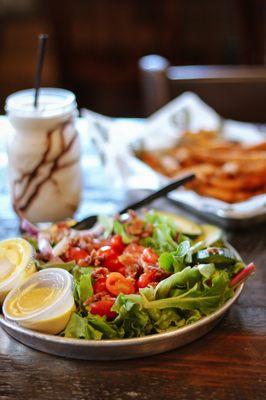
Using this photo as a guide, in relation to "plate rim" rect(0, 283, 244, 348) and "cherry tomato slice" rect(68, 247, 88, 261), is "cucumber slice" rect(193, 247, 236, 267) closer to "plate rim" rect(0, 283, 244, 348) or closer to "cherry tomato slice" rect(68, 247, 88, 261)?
"plate rim" rect(0, 283, 244, 348)

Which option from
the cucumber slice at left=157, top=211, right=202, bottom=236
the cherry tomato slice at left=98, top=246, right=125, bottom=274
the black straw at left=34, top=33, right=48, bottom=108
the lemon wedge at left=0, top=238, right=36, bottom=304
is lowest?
the cucumber slice at left=157, top=211, right=202, bottom=236

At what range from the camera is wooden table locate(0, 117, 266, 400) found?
34.7 inches

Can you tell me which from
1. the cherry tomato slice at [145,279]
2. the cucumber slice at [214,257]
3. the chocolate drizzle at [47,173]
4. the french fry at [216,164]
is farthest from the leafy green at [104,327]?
the french fry at [216,164]

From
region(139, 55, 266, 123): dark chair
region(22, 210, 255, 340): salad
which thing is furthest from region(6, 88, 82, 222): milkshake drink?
region(139, 55, 266, 123): dark chair

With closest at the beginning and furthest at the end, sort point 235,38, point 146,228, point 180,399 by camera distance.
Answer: point 180,399 → point 146,228 → point 235,38

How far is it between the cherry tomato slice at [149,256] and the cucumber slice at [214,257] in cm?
7

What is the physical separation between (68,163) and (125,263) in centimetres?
38

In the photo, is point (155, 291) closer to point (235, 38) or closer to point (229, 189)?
point (229, 189)

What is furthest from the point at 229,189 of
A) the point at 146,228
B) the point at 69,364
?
the point at 69,364

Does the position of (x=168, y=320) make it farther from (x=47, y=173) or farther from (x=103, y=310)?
(x=47, y=173)

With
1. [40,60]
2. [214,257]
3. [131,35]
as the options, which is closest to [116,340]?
[214,257]

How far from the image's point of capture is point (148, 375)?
3.00 ft

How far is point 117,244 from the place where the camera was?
3.70ft

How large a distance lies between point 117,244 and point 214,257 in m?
0.19
